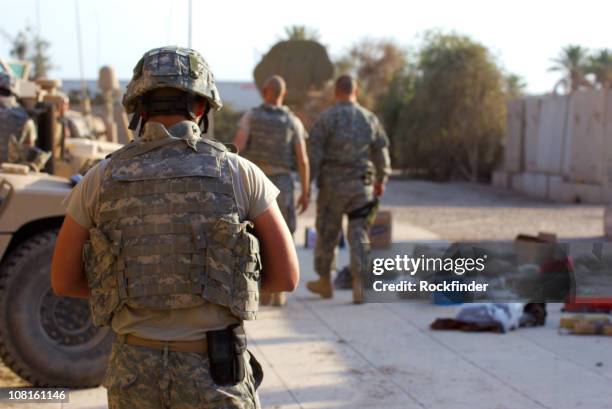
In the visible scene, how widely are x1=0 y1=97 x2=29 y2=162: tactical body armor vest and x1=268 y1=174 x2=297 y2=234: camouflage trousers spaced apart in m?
2.33

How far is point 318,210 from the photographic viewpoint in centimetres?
914

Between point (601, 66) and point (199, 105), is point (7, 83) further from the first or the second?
point (601, 66)

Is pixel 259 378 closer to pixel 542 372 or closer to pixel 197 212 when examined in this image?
pixel 197 212

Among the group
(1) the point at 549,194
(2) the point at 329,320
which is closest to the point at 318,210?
(2) the point at 329,320

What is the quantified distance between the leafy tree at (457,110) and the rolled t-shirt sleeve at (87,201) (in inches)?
1087

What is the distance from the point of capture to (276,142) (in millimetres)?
8531

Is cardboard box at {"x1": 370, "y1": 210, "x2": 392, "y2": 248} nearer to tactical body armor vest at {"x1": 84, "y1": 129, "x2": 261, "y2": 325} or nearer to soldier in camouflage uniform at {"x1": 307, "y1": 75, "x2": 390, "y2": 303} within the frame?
soldier in camouflage uniform at {"x1": 307, "y1": 75, "x2": 390, "y2": 303}

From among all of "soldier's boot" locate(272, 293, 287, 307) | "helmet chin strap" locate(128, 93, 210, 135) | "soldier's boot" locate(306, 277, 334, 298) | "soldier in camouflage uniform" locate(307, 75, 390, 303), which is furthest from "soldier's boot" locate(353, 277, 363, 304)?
"helmet chin strap" locate(128, 93, 210, 135)

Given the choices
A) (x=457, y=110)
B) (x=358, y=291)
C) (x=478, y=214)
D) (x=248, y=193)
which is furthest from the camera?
(x=457, y=110)

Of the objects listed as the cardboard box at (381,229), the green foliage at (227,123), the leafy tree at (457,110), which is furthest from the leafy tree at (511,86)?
the cardboard box at (381,229)

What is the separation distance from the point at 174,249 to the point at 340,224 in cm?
625

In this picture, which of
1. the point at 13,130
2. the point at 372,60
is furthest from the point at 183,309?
the point at 372,60

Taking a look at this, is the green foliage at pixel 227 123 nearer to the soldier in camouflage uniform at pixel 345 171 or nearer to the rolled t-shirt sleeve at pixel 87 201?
the soldier in camouflage uniform at pixel 345 171

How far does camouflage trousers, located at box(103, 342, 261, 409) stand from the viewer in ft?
9.29
